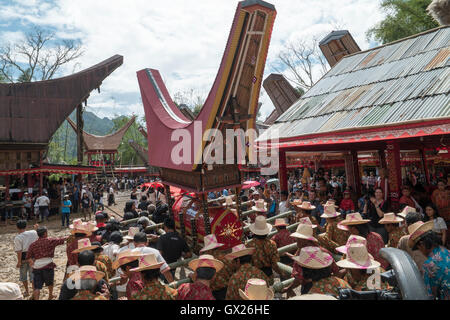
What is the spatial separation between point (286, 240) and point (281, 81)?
12.2 m

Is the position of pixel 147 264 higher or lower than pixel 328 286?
higher

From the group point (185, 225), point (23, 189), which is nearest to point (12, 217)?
point (23, 189)

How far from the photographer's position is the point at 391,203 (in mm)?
6656

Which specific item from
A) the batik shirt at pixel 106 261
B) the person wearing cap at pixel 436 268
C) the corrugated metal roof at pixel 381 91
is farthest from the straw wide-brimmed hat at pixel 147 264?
the corrugated metal roof at pixel 381 91

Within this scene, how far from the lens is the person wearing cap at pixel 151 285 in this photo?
306 centimetres

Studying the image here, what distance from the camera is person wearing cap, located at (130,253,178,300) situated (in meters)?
3.06

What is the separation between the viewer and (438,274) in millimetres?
2809

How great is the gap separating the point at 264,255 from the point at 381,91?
19.7 feet

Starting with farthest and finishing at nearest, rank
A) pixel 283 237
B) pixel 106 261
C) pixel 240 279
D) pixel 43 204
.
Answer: pixel 43 204 → pixel 283 237 → pixel 106 261 → pixel 240 279

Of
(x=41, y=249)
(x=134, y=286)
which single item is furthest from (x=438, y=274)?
(x=41, y=249)

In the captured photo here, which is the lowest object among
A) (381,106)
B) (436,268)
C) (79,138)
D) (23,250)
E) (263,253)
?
(23,250)

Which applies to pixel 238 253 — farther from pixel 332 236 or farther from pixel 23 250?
pixel 23 250

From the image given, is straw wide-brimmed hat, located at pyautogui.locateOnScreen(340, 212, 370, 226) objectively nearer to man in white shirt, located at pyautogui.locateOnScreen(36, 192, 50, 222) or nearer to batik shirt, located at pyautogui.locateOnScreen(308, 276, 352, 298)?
batik shirt, located at pyautogui.locateOnScreen(308, 276, 352, 298)

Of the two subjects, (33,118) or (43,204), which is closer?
(43,204)
